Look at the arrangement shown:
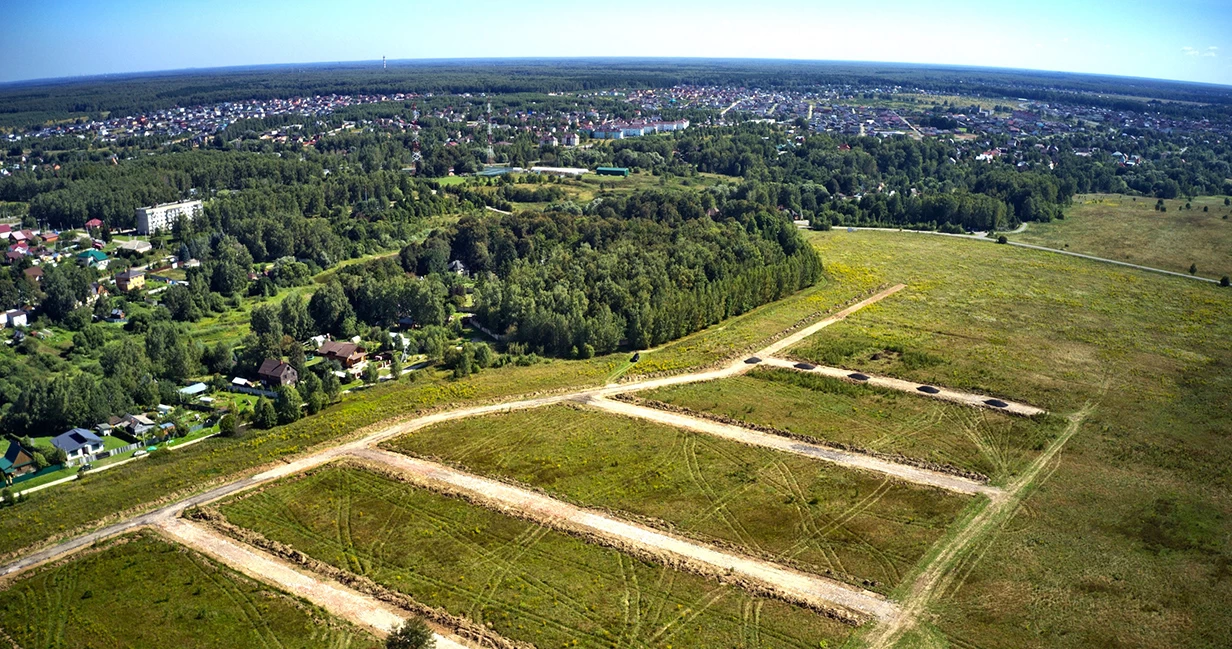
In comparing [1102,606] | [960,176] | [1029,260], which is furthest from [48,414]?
[960,176]

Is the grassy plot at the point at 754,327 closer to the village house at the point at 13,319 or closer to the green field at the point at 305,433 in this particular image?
the green field at the point at 305,433

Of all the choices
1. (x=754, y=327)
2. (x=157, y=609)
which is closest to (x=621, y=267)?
(x=754, y=327)

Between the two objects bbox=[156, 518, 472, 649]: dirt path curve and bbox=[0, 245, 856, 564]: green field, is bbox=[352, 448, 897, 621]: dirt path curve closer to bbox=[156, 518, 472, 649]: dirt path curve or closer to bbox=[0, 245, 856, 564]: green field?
bbox=[0, 245, 856, 564]: green field

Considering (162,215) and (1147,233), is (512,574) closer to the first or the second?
(162,215)

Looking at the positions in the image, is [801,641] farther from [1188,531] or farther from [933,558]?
[1188,531]

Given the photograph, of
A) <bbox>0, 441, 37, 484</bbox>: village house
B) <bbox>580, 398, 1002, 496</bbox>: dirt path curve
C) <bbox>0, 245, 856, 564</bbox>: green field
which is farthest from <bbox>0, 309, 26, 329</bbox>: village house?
<bbox>580, 398, 1002, 496</bbox>: dirt path curve

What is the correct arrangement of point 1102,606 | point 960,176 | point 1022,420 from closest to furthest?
point 1102,606 < point 1022,420 < point 960,176
